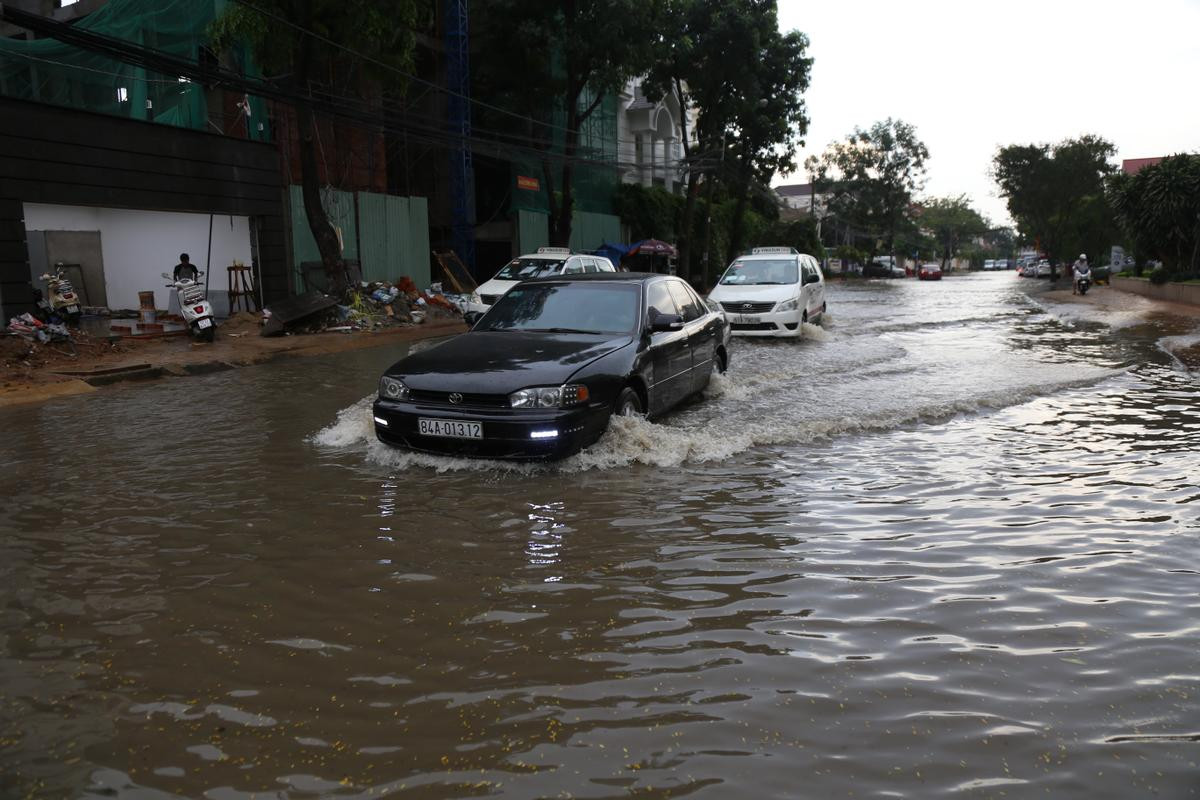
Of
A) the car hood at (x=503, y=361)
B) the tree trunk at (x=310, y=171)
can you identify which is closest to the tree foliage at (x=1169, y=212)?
the tree trunk at (x=310, y=171)

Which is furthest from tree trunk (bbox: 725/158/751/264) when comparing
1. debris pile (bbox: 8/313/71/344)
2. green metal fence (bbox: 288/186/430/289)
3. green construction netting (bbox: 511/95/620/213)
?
debris pile (bbox: 8/313/71/344)

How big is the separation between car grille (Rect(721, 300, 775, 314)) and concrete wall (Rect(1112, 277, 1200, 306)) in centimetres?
1611

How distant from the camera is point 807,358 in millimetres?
14086

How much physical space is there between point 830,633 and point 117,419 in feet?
27.5

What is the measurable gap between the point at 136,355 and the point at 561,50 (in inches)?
705

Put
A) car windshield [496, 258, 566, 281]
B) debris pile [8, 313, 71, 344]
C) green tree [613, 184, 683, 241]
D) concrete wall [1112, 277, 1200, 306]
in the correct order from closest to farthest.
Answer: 1. debris pile [8, 313, 71, 344]
2. car windshield [496, 258, 566, 281]
3. concrete wall [1112, 277, 1200, 306]
4. green tree [613, 184, 683, 241]

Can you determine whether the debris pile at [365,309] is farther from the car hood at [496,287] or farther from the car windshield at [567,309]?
the car windshield at [567,309]

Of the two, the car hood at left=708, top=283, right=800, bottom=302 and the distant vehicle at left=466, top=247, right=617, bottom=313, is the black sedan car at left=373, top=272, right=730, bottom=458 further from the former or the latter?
the distant vehicle at left=466, top=247, right=617, bottom=313

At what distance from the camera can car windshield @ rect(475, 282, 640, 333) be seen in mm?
7668

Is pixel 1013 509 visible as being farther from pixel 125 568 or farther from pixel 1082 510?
pixel 125 568

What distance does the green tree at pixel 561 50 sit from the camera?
87.8 ft

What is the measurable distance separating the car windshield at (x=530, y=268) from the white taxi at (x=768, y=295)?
4.41 meters

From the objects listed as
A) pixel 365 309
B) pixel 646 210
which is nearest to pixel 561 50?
pixel 365 309

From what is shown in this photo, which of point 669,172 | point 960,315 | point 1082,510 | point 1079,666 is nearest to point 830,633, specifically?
point 1079,666
